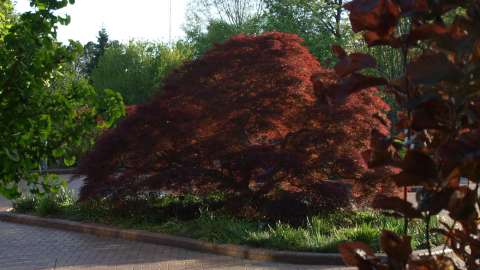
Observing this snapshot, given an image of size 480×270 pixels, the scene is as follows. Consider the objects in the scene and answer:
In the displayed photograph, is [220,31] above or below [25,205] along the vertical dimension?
above

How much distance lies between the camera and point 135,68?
4144 cm

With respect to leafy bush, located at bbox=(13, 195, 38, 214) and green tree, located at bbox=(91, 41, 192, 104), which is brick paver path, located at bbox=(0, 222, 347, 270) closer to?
leafy bush, located at bbox=(13, 195, 38, 214)

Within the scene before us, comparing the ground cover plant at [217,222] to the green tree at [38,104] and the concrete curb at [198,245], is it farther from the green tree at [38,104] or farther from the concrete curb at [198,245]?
the green tree at [38,104]

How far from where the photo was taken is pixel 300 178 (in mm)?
10789

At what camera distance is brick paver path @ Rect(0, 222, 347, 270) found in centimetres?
875

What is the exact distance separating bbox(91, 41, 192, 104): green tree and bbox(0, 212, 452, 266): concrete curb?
27582mm

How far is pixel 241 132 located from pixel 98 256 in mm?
2948

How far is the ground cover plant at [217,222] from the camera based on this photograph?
9.34 meters

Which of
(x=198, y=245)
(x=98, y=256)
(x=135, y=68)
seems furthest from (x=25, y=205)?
(x=135, y=68)

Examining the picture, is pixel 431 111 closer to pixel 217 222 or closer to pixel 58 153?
pixel 58 153

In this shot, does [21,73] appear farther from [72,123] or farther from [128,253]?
[128,253]

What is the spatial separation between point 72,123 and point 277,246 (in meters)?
5.11

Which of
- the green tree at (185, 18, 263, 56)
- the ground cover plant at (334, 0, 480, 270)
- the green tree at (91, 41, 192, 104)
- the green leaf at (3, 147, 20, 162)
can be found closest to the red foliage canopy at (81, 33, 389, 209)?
the green leaf at (3, 147, 20, 162)

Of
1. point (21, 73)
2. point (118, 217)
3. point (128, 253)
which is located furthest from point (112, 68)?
point (21, 73)
